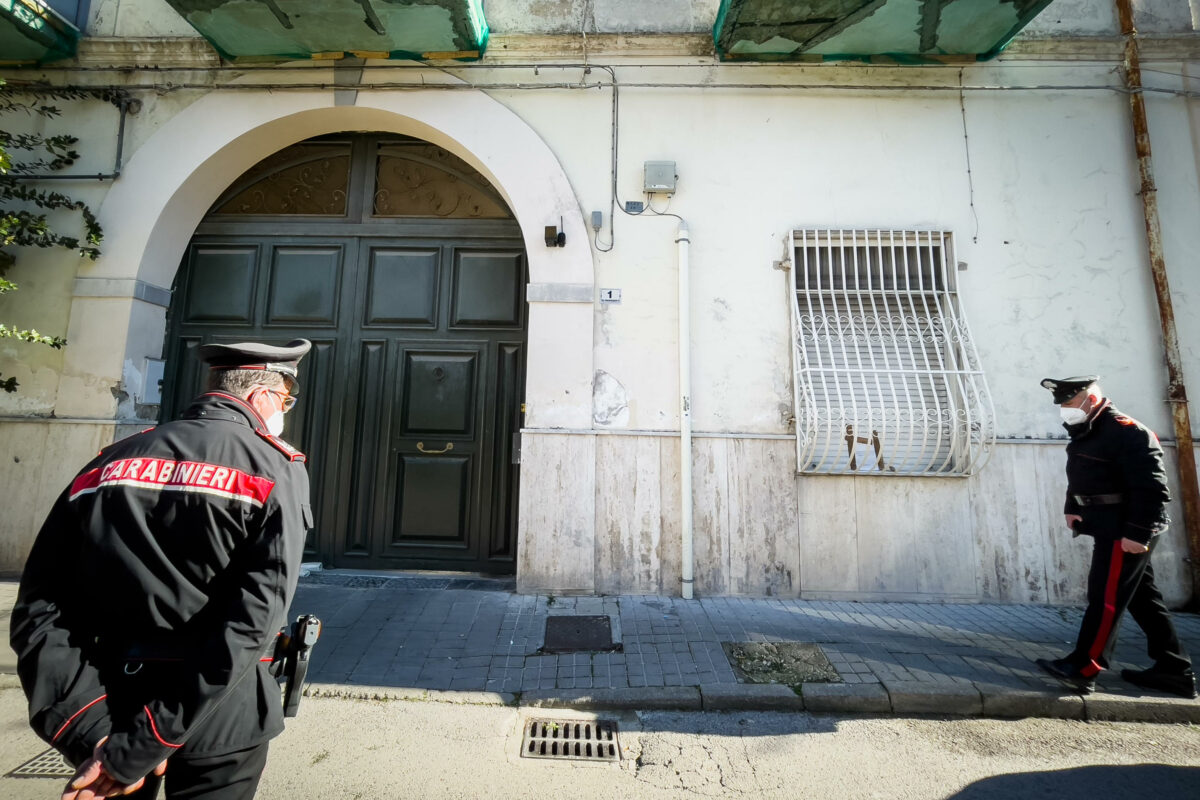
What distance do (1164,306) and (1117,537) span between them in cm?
328

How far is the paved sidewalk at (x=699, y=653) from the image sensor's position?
3.25 metres

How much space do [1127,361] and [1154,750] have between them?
3.82 meters

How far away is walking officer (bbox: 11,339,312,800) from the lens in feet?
4.49

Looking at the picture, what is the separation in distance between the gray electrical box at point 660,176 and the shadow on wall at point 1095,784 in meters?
4.92

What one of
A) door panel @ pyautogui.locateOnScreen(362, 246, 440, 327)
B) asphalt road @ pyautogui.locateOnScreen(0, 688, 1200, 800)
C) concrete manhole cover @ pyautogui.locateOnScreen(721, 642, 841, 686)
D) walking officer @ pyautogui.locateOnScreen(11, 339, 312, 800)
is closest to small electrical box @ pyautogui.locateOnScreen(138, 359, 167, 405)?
door panel @ pyautogui.locateOnScreen(362, 246, 440, 327)

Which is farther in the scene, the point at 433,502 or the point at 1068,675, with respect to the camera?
the point at 433,502

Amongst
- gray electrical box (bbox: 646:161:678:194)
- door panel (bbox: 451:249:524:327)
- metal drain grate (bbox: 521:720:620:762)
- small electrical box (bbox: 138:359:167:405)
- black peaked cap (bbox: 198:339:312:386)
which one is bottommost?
metal drain grate (bbox: 521:720:620:762)

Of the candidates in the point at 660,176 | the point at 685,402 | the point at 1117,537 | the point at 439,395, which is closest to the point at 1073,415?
the point at 1117,537

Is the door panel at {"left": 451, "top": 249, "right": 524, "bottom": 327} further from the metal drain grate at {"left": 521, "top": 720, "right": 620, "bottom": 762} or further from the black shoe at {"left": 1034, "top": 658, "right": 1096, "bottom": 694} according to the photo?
the black shoe at {"left": 1034, "top": 658, "right": 1096, "bottom": 694}

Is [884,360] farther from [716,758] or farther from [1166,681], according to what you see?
[716,758]

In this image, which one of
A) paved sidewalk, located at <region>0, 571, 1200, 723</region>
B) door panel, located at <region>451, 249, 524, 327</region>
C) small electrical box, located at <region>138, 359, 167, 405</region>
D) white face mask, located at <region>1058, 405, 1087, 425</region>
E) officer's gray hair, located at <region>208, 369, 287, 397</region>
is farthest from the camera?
door panel, located at <region>451, 249, 524, 327</region>

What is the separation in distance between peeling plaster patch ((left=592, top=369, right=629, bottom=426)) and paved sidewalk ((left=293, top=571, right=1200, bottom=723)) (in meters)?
1.59

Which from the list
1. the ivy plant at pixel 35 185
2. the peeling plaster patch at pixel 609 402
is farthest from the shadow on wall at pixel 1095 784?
the ivy plant at pixel 35 185

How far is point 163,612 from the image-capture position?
146cm
